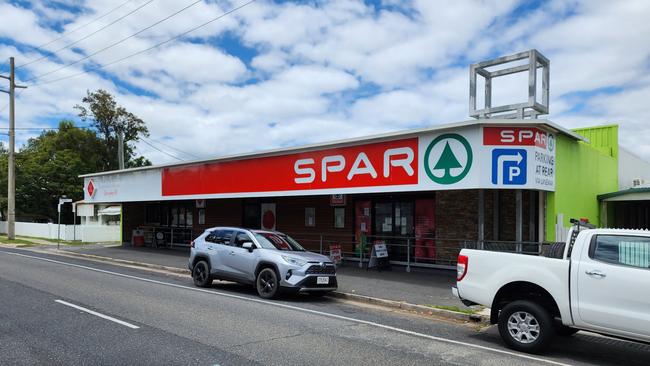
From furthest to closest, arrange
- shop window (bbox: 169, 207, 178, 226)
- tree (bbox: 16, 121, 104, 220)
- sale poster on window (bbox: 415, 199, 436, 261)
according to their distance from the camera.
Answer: tree (bbox: 16, 121, 104, 220) < shop window (bbox: 169, 207, 178, 226) < sale poster on window (bbox: 415, 199, 436, 261)

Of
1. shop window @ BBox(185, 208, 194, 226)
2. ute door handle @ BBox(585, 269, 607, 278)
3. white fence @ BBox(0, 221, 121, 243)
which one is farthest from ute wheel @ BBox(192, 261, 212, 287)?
→ white fence @ BBox(0, 221, 121, 243)

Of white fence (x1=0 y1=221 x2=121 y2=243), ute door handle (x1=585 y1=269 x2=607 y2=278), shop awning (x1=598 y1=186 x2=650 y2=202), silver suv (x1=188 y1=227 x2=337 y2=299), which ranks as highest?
shop awning (x1=598 y1=186 x2=650 y2=202)

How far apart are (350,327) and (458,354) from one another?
210 cm

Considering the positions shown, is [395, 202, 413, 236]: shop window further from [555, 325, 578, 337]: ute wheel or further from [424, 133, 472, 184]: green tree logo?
[555, 325, 578, 337]: ute wheel

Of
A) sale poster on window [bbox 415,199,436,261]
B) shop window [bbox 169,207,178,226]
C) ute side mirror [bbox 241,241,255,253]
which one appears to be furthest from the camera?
shop window [bbox 169,207,178,226]

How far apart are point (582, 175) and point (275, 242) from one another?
32.0 feet

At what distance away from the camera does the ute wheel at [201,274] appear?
42.8 ft

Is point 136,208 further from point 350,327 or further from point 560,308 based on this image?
point 560,308

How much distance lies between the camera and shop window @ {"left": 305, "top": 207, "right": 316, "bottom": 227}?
67.8ft

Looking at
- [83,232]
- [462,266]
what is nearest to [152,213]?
[83,232]

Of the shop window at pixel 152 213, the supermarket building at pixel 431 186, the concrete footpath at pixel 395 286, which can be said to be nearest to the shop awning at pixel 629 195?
the supermarket building at pixel 431 186

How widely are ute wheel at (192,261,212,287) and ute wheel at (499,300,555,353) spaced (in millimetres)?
7818

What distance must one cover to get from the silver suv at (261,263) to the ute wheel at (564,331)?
501 centimetres

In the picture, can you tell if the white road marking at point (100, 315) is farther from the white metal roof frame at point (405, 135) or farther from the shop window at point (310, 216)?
the shop window at point (310, 216)
